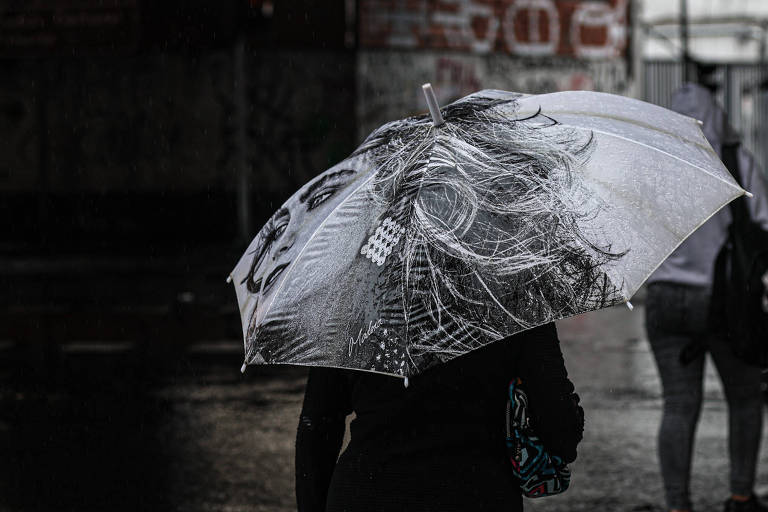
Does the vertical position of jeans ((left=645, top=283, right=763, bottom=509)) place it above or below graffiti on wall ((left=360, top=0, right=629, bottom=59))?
below

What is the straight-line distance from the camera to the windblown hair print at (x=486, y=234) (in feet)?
6.91

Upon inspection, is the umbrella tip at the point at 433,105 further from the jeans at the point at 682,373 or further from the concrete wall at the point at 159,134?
the concrete wall at the point at 159,134

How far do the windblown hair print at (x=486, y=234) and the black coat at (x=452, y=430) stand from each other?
115 millimetres

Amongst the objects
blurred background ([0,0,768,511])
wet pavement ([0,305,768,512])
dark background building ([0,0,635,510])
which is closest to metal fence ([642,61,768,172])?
blurred background ([0,0,768,511])

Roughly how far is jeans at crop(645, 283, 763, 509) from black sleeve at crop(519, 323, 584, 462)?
243 cm

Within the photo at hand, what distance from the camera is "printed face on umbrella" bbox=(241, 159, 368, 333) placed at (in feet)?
8.05

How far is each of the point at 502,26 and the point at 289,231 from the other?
63.7 feet

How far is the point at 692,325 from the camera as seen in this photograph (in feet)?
14.8

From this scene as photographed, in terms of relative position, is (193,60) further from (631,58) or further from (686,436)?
(686,436)

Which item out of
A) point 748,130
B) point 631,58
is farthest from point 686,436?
point 748,130

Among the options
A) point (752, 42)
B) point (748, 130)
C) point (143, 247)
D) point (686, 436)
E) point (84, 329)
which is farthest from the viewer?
point (752, 42)

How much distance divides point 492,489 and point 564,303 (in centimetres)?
40

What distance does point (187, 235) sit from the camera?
20344mm

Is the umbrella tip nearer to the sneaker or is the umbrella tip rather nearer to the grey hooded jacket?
the grey hooded jacket
